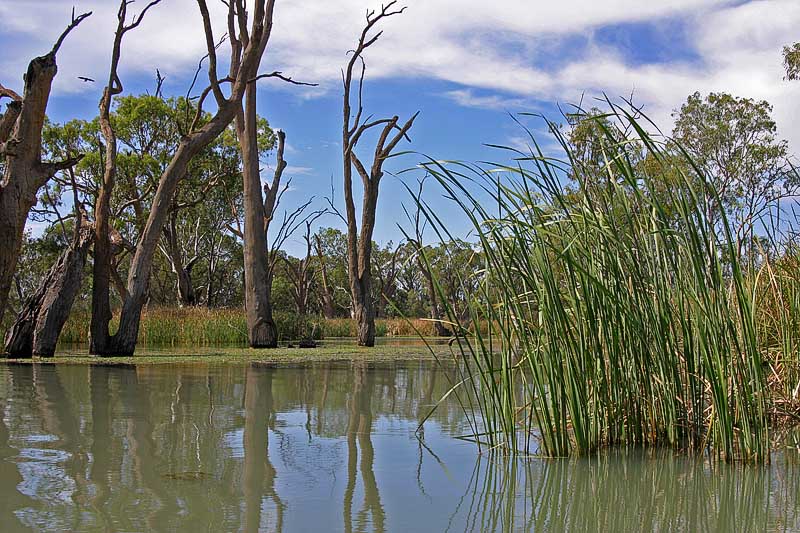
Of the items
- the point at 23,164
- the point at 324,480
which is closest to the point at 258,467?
the point at 324,480

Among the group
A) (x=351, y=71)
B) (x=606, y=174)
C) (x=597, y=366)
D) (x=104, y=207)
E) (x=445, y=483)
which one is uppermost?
(x=351, y=71)

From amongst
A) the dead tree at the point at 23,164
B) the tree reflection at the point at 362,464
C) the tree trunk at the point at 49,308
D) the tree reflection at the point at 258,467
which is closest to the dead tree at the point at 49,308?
the tree trunk at the point at 49,308

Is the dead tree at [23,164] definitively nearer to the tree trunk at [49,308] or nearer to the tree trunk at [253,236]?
the tree trunk at [49,308]

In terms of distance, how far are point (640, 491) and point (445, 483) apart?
63cm

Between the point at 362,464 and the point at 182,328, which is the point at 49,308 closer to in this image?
the point at 182,328

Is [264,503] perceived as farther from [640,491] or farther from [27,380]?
[27,380]

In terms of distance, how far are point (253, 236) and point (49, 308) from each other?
4.40m

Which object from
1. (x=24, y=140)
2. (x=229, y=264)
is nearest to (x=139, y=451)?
(x=24, y=140)

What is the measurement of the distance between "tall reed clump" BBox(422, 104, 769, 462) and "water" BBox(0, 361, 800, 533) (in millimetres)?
160

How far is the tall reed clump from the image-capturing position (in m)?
2.92

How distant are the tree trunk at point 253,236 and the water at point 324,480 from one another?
336 inches

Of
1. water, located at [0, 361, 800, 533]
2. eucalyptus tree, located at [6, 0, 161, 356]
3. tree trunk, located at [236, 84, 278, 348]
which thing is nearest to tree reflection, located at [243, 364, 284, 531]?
water, located at [0, 361, 800, 533]

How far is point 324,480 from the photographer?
278cm

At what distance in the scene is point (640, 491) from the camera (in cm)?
264
